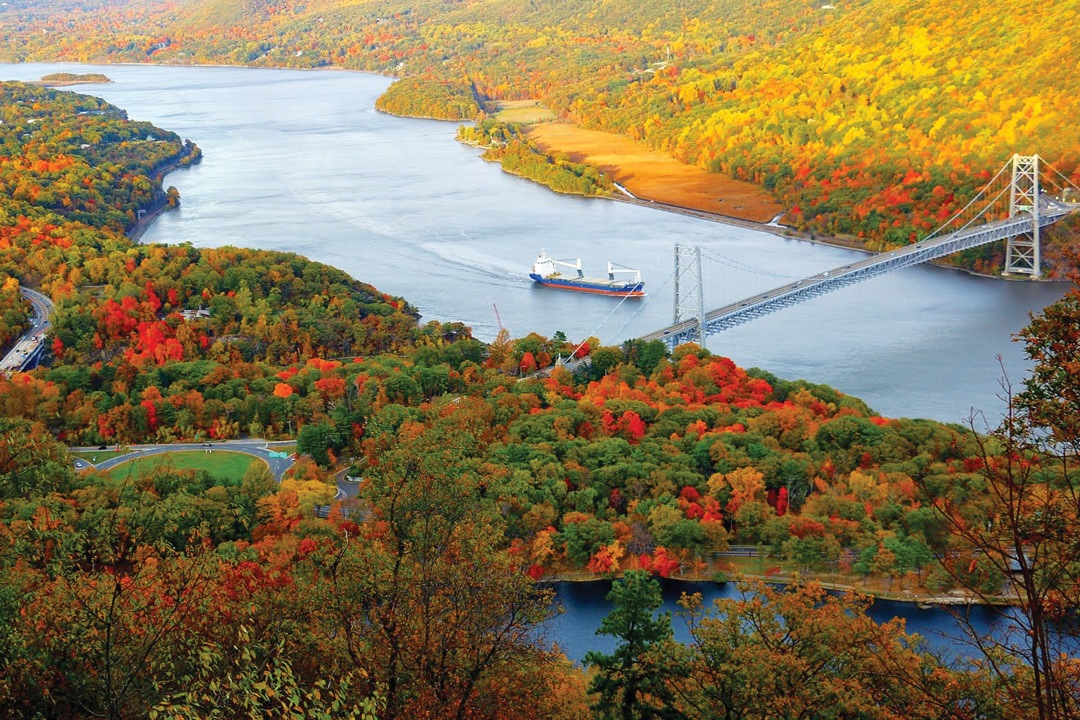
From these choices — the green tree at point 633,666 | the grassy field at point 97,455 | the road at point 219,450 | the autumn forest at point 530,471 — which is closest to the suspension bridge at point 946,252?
the autumn forest at point 530,471

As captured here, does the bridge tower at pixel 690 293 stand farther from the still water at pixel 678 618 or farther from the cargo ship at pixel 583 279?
the still water at pixel 678 618

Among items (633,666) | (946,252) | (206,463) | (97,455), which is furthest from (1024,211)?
(633,666)

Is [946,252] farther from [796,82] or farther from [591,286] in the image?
[796,82]

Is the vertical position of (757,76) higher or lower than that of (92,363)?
higher

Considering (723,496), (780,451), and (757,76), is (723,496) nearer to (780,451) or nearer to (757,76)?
(780,451)

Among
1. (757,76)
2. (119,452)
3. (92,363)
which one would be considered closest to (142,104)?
(757,76)
